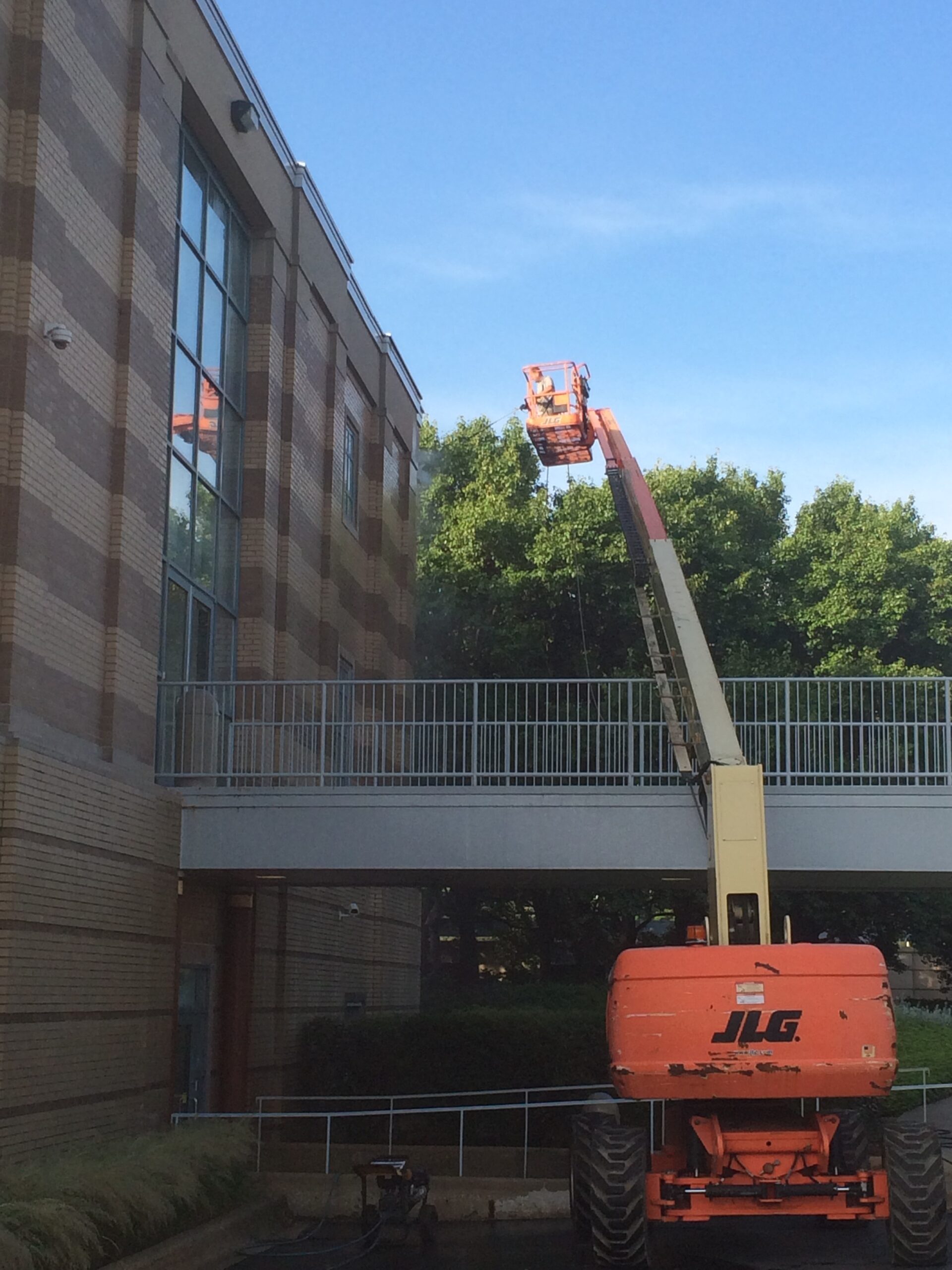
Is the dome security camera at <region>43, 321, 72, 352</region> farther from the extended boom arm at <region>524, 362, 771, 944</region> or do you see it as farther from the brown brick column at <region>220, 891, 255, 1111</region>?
the brown brick column at <region>220, 891, 255, 1111</region>

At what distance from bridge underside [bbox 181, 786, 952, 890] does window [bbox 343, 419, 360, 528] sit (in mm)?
10416

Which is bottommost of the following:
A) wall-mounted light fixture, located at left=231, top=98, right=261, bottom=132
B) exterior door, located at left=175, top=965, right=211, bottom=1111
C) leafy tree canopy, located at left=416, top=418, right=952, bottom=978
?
exterior door, located at left=175, top=965, right=211, bottom=1111

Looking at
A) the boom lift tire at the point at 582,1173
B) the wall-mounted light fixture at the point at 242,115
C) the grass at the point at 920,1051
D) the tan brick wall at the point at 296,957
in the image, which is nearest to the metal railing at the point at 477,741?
the tan brick wall at the point at 296,957

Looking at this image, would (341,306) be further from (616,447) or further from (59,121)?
(59,121)

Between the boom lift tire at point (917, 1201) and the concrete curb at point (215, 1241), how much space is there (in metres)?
5.64

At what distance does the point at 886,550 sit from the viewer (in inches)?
1582

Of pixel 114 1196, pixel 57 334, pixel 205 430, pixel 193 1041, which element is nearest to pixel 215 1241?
pixel 114 1196

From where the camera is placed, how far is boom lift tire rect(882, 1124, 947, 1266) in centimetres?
1250

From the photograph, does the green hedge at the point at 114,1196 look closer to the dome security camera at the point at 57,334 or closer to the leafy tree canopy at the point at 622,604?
the dome security camera at the point at 57,334

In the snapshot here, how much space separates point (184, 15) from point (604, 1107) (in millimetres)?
13846

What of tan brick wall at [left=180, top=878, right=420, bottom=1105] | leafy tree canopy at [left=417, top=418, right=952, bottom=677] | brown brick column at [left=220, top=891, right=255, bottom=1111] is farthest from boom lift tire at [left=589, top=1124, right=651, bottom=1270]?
leafy tree canopy at [left=417, top=418, right=952, bottom=677]

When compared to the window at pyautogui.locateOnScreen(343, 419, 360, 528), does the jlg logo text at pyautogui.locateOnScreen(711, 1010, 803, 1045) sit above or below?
below

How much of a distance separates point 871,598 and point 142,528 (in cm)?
2522

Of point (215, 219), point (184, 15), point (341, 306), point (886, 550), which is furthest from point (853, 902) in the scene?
point (184, 15)
